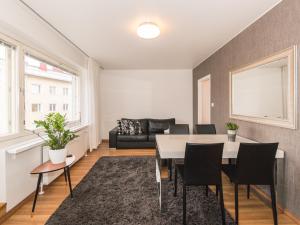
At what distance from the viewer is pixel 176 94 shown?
6.28m

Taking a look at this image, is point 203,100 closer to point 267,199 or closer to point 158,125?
point 158,125

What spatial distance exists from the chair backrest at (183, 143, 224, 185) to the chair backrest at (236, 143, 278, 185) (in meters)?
0.21

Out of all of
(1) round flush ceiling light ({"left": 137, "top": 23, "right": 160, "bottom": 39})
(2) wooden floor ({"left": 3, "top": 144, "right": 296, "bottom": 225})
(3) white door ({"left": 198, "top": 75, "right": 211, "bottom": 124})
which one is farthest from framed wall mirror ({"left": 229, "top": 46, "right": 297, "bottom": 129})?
(3) white door ({"left": 198, "top": 75, "right": 211, "bottom": 124})

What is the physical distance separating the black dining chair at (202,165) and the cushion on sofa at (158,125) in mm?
3695

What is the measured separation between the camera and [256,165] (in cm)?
187

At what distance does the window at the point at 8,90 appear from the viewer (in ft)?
7.37

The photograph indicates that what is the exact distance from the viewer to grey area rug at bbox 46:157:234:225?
1978 millimetres

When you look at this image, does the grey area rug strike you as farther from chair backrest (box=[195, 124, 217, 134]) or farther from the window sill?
chair backrest (box=[195, 124, 217, 134])

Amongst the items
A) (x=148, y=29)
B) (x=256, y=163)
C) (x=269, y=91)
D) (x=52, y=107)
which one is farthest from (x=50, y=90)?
(x=269, y=91)

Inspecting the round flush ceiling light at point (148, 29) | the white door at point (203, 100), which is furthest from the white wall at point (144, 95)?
the round flush ceiling light at point (148, 29)

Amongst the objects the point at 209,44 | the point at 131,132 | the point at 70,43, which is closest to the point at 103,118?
the point at 131,132

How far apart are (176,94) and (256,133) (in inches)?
152

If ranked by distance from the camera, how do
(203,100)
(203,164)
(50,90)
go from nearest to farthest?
1. (203,164)
2. (50,90)
3. (203,100)

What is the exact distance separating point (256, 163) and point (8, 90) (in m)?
3.05
